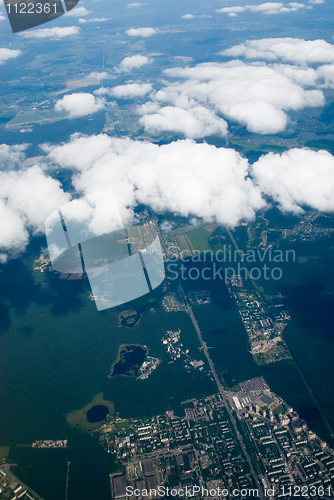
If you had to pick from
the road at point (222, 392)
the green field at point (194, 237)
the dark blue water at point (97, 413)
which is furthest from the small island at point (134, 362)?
the green field at point (194, 237)

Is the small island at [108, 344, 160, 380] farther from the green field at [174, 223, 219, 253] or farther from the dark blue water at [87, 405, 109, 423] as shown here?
the green field at [174, 223, 219, 253]

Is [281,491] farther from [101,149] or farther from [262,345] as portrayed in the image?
[101,149]

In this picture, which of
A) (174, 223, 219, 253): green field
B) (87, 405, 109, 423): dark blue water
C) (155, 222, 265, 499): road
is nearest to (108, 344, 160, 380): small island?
(87, 405, 109, 423): dark blue water

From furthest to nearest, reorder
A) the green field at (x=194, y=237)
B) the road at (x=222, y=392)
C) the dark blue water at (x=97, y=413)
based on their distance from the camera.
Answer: the green field at (x=194, y=237)
the dark blue water at (x=97, y=413)
the road at (x=222, y=392)

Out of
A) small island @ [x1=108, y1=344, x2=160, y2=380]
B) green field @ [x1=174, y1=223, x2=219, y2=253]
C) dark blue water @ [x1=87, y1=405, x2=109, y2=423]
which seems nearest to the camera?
dark blue water @ [x1=87, y1=405, x2=109, y2=423]

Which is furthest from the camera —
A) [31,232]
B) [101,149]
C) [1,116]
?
[1,116]

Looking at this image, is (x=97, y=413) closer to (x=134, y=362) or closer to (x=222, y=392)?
(x=134, y=362)

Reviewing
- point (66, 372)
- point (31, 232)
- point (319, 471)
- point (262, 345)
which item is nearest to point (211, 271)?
point (262, 345)

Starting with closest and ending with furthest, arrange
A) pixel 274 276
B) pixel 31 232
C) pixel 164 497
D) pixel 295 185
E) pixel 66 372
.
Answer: pixel 164 497
pixel 66 372
pixel 274 276
pixel 31 232
pixel 295 185

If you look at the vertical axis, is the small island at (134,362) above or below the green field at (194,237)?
below

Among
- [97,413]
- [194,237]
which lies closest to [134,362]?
[97,413]

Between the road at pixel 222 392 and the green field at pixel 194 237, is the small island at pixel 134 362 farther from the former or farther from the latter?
the green field at pixel 194 237
